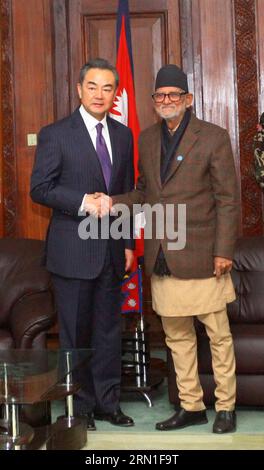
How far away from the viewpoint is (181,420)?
11.4 feet

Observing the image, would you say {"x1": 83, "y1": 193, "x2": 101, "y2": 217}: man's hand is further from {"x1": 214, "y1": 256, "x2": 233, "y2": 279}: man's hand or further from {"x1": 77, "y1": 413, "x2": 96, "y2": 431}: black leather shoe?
{"x1": 77, "y1": 413, "x2": 96, "y2": 431}: black leather shoe

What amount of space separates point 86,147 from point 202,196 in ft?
1.81

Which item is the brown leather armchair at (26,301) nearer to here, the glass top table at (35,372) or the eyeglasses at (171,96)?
the glass top table at (35,372)

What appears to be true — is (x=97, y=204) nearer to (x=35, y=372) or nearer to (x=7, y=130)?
(x=35, y=372)

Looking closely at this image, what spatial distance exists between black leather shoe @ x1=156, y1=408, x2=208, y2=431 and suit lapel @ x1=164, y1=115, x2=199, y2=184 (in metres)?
1.04

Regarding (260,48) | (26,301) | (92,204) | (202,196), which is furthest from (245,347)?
(260,48)

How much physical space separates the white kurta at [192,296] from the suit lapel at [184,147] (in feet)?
1.48

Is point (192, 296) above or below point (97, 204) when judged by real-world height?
below

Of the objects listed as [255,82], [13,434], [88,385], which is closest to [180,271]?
[88,385]

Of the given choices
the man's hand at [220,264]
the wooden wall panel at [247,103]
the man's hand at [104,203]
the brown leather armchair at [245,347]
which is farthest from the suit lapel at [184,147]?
the wooden wall panel at [247,103]

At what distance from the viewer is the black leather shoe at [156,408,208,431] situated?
3.47 m

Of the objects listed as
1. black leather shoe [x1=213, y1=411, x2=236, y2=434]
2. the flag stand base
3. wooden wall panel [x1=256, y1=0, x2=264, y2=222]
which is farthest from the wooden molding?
black leather shoe [x1=213, y1=411, x2=236, y2=434]

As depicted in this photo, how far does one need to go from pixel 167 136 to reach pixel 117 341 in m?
0.97

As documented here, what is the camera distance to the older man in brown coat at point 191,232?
329 centimetres
